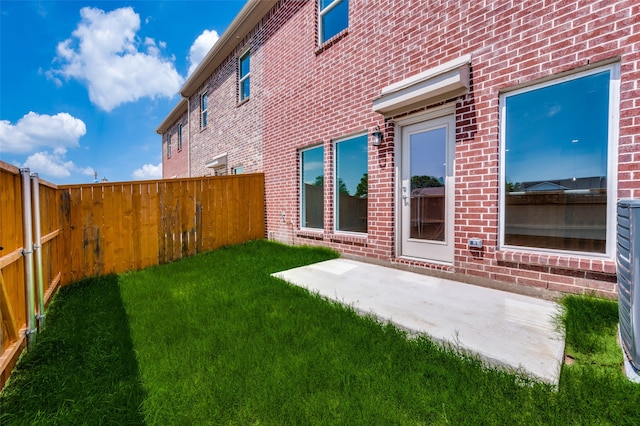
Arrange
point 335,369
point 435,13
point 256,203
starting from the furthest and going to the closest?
point 256,203 → point 435,13 → point 335,369

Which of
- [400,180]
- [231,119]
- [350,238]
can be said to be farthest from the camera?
[231,119]

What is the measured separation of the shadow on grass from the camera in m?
1.70

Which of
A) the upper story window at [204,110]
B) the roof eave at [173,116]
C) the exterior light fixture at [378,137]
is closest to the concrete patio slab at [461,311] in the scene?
the exterior light fixture at [378,137]

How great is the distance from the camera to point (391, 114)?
458 centimetres

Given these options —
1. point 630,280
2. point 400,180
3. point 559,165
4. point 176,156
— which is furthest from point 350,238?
point 176,156

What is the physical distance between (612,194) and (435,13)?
317cm

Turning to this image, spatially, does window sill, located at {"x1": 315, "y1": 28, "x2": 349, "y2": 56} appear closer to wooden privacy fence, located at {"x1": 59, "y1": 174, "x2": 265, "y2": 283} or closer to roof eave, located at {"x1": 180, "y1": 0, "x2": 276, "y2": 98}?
roof eave, located at {"x1": 180, "y1": 0, "x2": 276, "y2": 98}

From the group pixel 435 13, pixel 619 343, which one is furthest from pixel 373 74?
pixel 619 343

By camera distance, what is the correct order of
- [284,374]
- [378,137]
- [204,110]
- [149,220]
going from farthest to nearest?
[204,110] < [149,220] < [378,137] < [284,374]

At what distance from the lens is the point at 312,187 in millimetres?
6480

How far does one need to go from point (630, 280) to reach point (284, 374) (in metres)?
2.22

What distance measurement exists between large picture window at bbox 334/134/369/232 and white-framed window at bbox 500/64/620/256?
2.28 m

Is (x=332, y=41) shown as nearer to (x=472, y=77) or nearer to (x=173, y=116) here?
(x=472, y=77)

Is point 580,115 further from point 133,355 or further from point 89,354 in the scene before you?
point 89,354
